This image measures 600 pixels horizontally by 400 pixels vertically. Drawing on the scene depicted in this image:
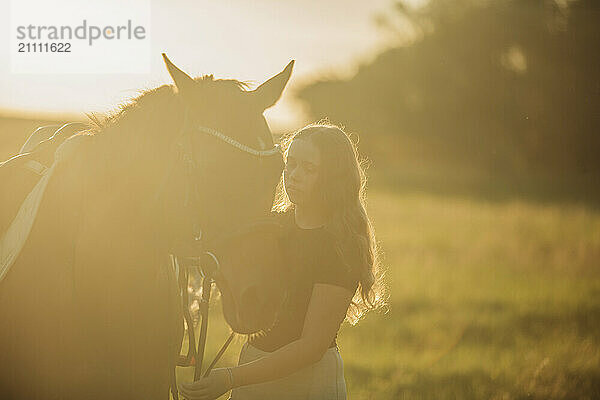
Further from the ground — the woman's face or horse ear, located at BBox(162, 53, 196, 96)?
horse ear, located at BBox(162, 53, 196, 96)

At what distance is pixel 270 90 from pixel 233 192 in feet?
1.57

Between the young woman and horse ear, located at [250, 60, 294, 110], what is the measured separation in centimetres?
31

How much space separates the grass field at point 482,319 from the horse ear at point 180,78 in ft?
7.68

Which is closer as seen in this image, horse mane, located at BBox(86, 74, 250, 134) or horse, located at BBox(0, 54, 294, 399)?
horse, located at BBox(0, 54, 294, 399)

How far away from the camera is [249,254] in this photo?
2.28 metres

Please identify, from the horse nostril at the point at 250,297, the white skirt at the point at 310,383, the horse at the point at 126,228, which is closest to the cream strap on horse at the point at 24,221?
the horse at the point at 126,228

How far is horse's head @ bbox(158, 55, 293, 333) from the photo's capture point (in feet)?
7.36

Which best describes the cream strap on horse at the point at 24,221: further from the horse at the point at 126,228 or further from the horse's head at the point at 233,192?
the horse's head at the point at 233,192

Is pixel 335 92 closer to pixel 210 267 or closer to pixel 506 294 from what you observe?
pixel 506 294

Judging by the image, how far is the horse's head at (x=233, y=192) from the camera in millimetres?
2242

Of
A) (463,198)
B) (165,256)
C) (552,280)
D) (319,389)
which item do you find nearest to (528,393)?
(319,389)

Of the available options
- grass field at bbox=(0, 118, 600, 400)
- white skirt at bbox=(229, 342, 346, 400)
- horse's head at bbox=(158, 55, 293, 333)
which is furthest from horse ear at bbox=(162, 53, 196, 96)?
grass field at bbox=(0, 118, 600, 400)

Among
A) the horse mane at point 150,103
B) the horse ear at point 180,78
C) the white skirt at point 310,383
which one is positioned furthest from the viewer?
the white skirt at point 310,383

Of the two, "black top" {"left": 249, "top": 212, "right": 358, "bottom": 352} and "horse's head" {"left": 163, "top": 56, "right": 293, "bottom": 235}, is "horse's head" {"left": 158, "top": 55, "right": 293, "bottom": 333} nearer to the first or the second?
"horse's head" {"left": 163, "top": 56, "right": 293, "bottom": 235}
